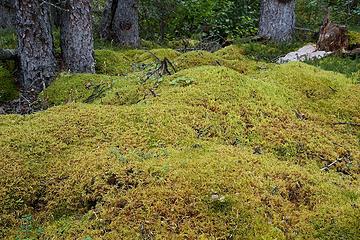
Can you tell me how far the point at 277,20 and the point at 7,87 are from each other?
20.9 feet

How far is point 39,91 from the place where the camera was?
696cm

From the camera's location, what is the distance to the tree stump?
7.61 m

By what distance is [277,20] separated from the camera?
9.72 m

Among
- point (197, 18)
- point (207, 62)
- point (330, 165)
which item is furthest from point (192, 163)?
point (197, 18)

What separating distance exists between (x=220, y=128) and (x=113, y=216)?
4.90 ft

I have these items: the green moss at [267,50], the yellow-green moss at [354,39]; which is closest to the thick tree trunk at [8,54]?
the green moss at [267,50]

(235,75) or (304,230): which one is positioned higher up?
(235,75)

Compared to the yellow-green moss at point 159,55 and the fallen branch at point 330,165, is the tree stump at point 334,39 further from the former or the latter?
the fallen branch at point 330,165

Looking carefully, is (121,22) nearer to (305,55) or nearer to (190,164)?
(305,55)

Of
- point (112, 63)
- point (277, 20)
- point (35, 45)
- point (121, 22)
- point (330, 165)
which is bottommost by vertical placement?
point (330, 165)

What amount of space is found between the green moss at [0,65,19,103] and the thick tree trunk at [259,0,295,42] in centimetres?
594

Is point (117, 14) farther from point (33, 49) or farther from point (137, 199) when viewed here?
point (137, 199)

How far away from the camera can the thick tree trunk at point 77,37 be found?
7.41 meters

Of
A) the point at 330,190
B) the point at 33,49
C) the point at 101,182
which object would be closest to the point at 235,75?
the point at 330,190
